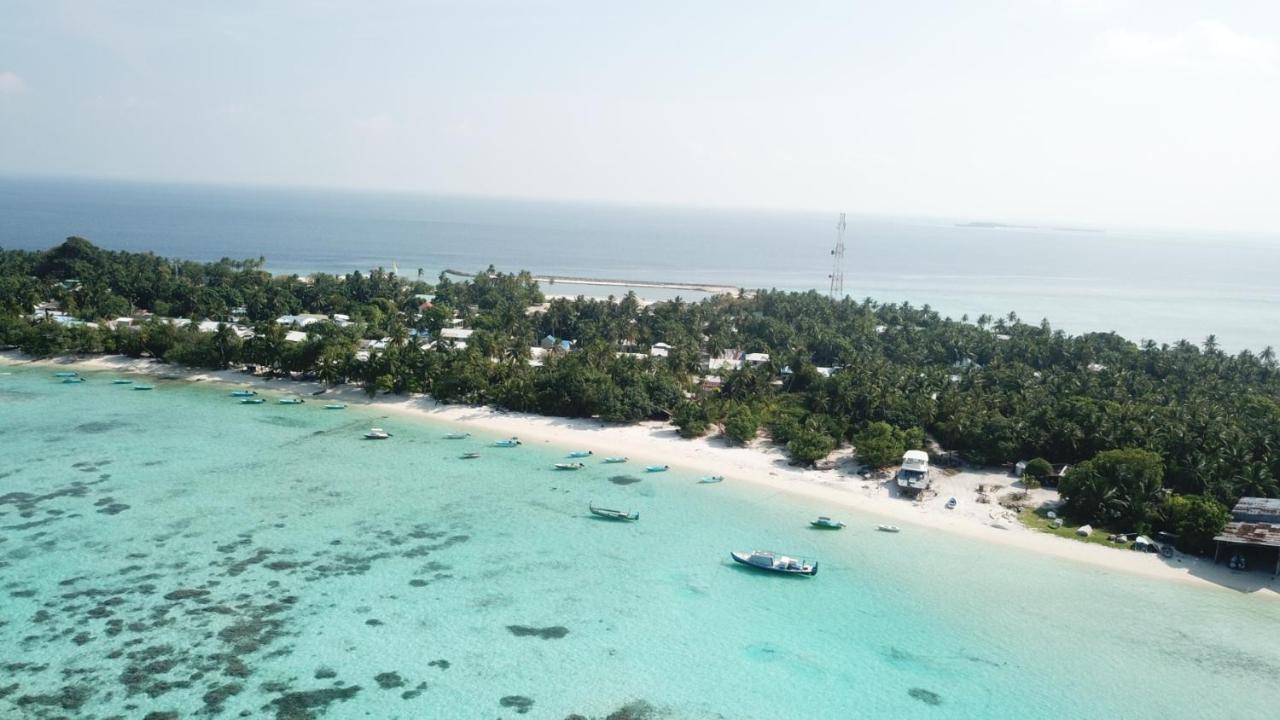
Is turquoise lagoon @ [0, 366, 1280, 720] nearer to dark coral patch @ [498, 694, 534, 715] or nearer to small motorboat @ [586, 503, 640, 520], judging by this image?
dark coral patch @ [498, 694, 534, 715]

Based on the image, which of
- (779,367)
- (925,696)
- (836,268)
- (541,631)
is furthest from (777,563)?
(836,268)

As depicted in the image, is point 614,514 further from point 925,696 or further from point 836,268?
point 836,268

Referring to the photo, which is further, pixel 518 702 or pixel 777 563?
pixel 777 563

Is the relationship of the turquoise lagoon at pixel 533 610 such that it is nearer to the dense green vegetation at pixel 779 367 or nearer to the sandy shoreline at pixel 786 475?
the sandy shoreline at pixel 786 475

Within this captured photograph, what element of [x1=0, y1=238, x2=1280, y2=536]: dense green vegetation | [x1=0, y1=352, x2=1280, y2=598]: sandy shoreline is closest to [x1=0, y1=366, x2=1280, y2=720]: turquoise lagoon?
[x1=0, y1=352, x2=1280, y2=598]: sandy shoreline

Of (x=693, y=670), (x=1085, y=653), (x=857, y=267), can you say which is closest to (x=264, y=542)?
(x=693, y=670)

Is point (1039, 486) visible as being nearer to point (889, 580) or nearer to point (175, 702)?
point (889, 580)
